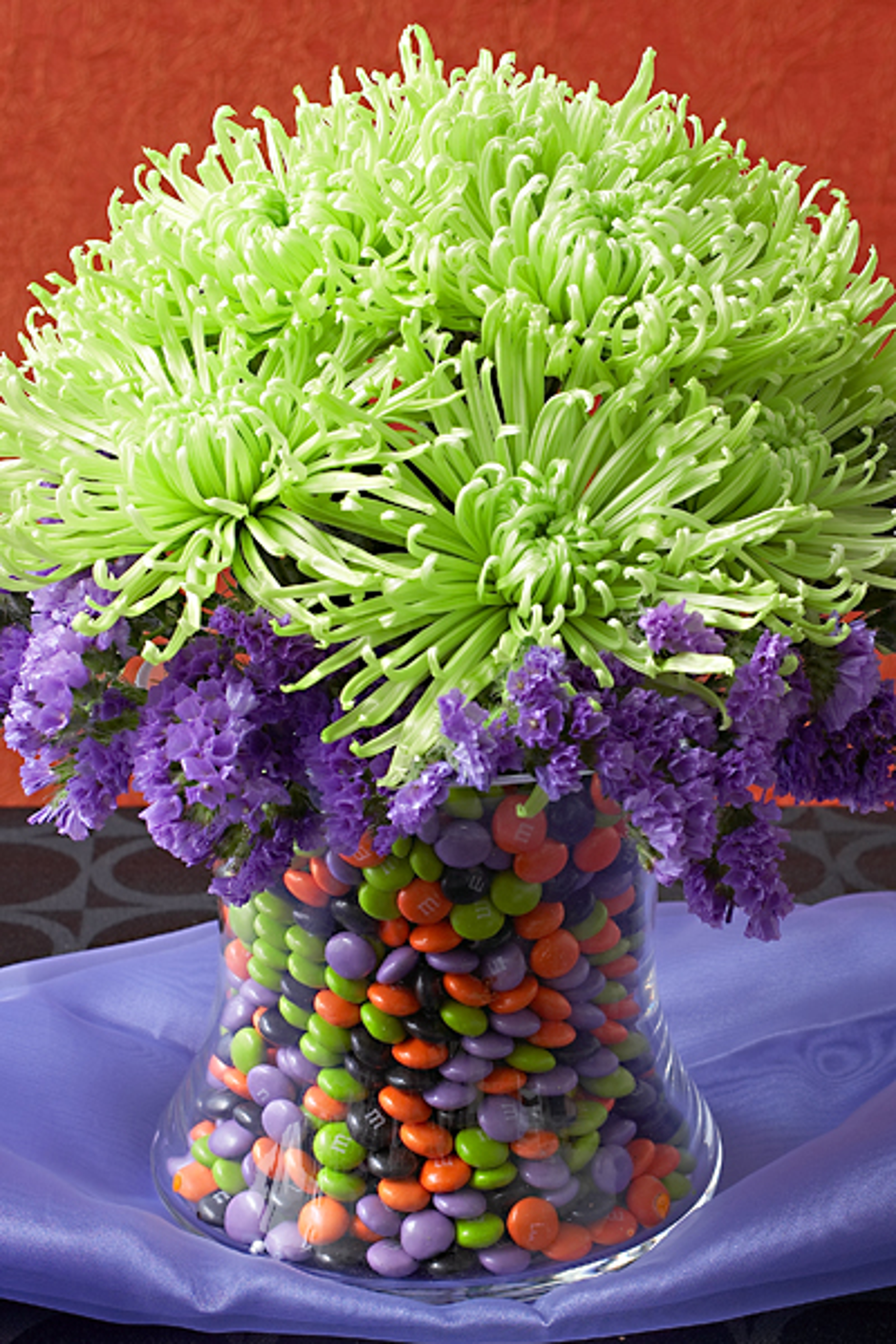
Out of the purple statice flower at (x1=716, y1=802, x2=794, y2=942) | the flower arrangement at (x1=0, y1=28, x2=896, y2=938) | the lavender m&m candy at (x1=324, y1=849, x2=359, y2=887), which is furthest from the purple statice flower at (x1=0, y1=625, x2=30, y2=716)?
the purple statice flower at (x1=716, y1=802, x2=794, y2=942)

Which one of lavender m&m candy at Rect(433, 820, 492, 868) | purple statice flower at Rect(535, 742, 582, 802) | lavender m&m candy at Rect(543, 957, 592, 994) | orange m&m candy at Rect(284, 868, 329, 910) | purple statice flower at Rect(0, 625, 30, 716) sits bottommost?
lavender m&m candy at Rect(543, 957, 592, 994)

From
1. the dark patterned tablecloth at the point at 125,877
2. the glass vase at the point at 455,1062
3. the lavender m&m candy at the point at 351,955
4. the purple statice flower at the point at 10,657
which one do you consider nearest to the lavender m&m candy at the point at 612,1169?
the glass vase at the point at 455,1062

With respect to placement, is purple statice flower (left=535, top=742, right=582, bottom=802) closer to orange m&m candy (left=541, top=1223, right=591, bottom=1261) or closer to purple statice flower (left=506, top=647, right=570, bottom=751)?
purple statice flower (left=506, top=647, right=570, bottom=751)

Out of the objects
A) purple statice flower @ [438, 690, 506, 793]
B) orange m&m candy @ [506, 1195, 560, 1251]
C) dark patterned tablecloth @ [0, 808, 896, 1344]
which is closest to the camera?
purple statice flower @ [438, 690, 506, 793]

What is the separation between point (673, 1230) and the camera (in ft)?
1.54

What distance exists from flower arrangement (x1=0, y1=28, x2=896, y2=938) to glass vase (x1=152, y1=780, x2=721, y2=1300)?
0.11 ft

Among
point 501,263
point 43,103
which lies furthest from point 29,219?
point 501,263

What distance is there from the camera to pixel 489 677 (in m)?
0.35

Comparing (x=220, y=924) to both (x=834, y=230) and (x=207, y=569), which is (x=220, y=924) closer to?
(x=207, y=569)

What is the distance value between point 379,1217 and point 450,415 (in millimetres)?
248

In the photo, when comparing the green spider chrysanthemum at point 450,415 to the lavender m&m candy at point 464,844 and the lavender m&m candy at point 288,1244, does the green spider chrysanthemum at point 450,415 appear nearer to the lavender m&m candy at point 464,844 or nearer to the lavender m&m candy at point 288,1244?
the lavender m&m candy at point 464,844

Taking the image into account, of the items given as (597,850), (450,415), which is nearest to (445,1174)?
(597,850)

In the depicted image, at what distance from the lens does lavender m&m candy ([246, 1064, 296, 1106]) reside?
0.46 meters

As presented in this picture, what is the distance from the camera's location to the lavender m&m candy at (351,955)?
42 cm
